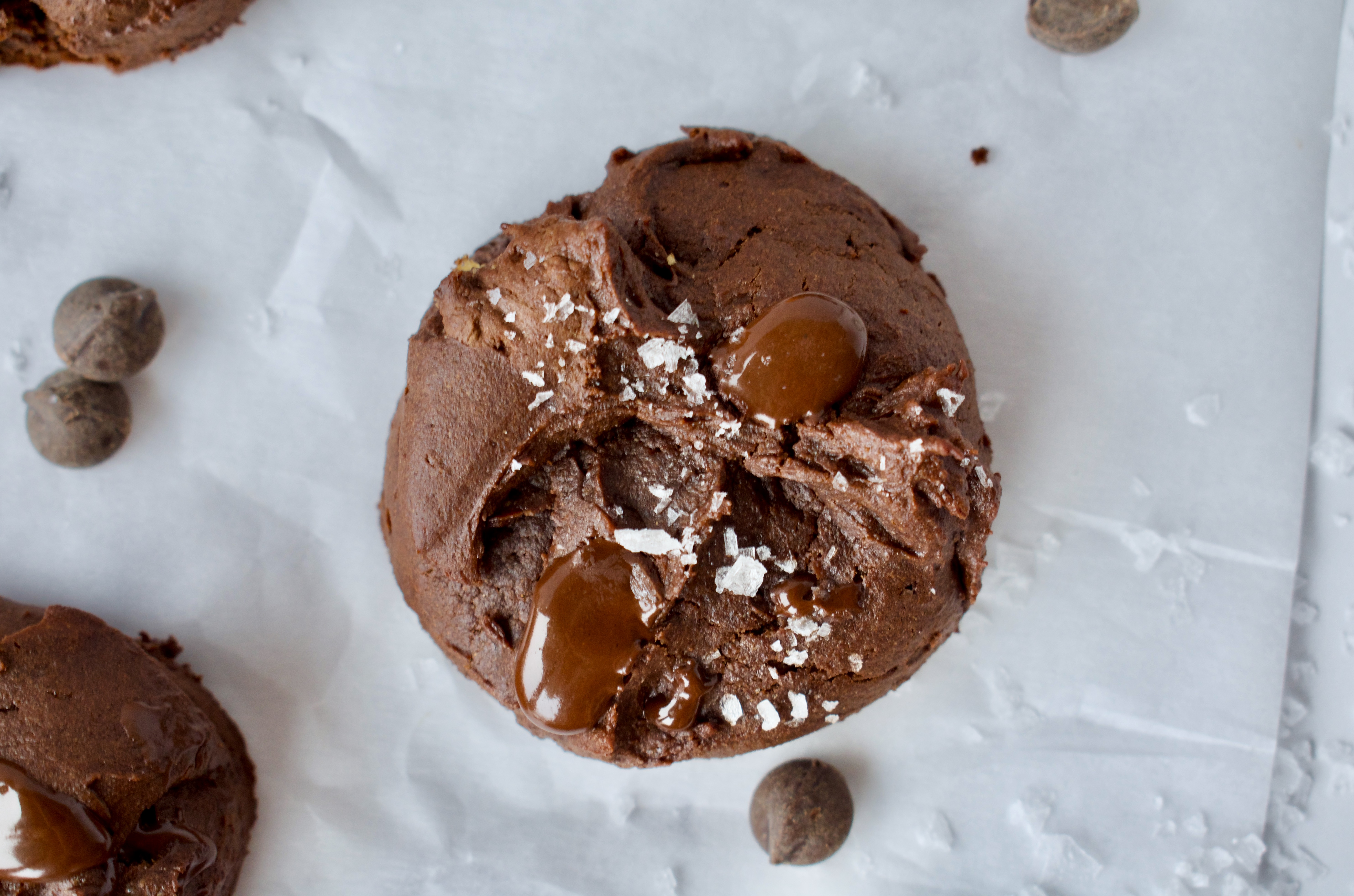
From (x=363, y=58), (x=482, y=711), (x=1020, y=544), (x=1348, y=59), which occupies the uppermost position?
(x=363, y=58)

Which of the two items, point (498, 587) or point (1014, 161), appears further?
point (1014, 161)

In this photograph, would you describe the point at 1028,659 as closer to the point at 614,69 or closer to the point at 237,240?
the point at 614,69

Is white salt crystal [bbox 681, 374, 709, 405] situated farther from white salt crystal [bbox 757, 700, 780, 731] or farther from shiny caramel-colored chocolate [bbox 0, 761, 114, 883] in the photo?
shiny caramel-colored chocolate [bbox 0, 761, 114, 883]

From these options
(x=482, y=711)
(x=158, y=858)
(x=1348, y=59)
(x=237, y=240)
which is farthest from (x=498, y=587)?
(x=1348, y=59)

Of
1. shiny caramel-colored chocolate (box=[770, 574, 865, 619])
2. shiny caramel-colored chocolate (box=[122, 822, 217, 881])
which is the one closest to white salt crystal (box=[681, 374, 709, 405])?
shiny caramel-colored chocolate (box=[770, 574, 865, 619])

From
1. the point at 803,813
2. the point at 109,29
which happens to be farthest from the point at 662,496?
the point at 109,29

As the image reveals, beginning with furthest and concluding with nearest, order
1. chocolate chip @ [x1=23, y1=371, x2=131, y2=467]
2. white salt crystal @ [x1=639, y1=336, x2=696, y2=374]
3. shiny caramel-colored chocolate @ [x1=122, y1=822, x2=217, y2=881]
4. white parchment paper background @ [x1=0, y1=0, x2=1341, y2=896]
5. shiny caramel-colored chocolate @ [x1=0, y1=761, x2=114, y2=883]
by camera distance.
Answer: white parchment paper background @ [x1=0, y1=0, x2=1341, y2=896] → chocolate chip @ [x1=23, y1=371, x2=131, y2=467] → shiny caramel-colored chocolate @ [x1=122, y1=822, x2=217, y2=881] → shiny caramel-colored chocolate @ [x1=0, y1=761, x2=114, y2=883] → white salt crystal @ [x1=639, y1=336, x2=696, y2=374]
